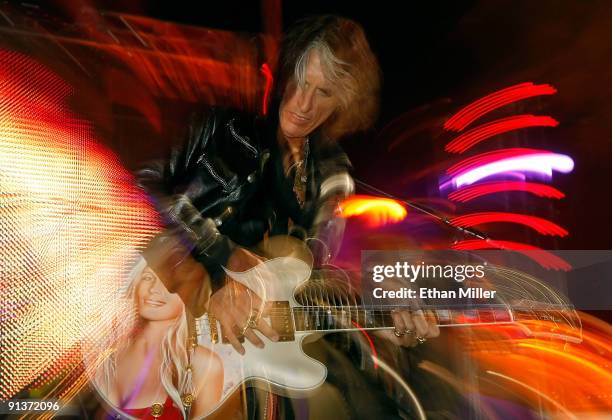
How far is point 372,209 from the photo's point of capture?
168 centimetres

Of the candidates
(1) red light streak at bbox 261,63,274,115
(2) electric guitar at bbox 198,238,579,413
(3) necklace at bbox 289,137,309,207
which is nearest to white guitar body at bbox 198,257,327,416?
(2) electric guitar at bbox 198,238,579,413

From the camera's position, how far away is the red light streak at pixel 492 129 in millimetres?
1776

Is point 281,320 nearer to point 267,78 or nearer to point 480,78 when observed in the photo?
point 267,78

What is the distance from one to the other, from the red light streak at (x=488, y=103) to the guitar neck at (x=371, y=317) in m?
0.62

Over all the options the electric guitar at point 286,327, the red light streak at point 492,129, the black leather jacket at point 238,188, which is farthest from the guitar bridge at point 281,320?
the red light streak at point 492,129

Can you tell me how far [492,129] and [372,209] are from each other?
0.53 m

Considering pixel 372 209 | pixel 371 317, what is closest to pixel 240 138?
pixel 372 209

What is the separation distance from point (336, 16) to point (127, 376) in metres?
1.29

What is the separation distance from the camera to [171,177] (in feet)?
5.17

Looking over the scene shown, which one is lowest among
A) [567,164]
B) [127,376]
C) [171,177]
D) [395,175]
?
[127,376]

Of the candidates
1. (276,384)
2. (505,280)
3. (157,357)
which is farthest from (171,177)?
(505,280)

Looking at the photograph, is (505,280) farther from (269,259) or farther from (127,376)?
(127,376)

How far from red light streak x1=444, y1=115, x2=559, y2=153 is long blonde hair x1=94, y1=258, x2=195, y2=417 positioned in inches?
41.5

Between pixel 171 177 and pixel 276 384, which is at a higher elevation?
pixel 171 177
